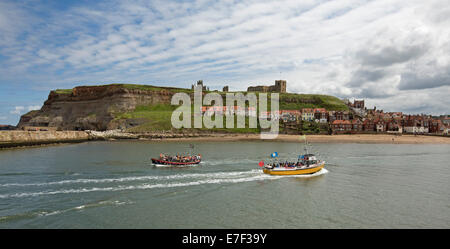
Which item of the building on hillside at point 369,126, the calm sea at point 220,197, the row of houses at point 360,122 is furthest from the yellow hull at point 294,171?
the building on hillside at point 369,126

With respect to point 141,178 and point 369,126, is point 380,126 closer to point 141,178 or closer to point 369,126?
point 369,126

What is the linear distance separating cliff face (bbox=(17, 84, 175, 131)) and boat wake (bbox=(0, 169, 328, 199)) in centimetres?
11030

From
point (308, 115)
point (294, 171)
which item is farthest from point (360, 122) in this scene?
point (294, 171)

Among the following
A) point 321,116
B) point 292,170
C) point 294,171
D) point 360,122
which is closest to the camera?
point 292,170

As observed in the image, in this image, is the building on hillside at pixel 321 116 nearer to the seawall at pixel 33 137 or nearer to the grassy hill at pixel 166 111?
the grassy hill at pixel 166 111

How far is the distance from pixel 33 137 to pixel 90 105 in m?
65.4

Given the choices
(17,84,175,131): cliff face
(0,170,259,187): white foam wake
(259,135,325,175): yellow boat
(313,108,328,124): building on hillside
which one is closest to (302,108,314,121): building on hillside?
(313,108,328,124): building on hillside

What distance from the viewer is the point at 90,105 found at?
153m

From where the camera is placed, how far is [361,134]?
361 ft

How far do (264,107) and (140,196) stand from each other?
5930 inches

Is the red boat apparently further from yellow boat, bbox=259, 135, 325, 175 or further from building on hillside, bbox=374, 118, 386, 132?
building on hillside, bbox=374, 118, 386, 132

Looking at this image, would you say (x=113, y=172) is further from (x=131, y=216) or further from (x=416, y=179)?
(x=416, y=179)

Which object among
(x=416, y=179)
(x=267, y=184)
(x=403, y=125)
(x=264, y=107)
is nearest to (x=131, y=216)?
(x=267, y=184)

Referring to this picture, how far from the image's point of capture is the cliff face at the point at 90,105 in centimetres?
14332
